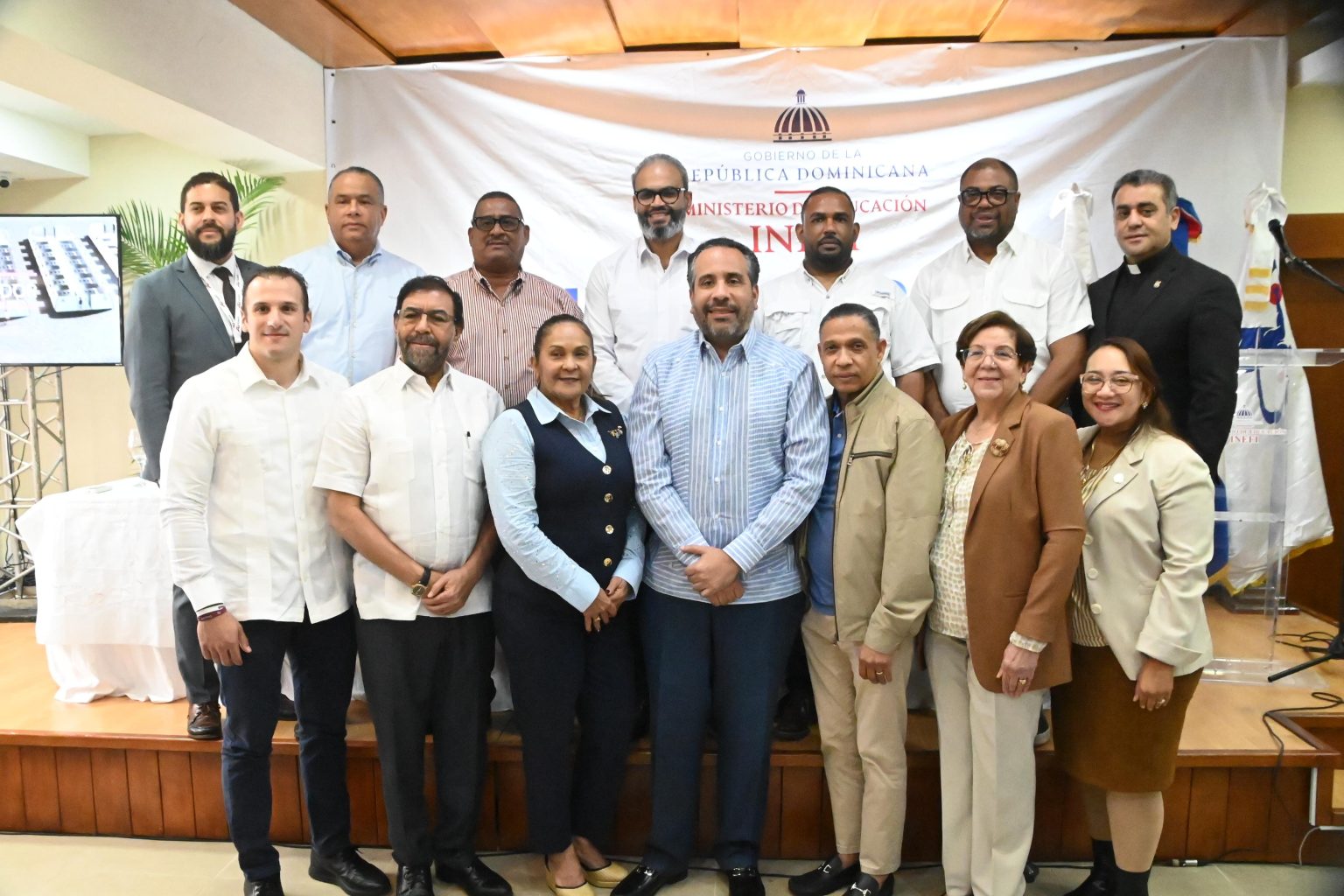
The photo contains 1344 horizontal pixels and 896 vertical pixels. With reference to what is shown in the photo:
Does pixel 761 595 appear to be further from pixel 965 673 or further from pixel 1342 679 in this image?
pixel 1342 679

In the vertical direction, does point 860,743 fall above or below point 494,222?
below

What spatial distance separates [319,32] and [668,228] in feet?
7.11

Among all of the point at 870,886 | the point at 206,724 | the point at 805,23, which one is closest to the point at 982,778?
the point at 870,886

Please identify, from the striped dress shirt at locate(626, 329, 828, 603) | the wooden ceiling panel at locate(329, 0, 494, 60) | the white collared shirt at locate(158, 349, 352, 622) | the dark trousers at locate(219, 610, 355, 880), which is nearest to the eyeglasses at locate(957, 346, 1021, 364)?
the striped dress shirt at locate(626, 329, 828, 603)

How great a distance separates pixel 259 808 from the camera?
2.30 m

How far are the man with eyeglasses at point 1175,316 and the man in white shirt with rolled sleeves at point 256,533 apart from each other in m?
2.51

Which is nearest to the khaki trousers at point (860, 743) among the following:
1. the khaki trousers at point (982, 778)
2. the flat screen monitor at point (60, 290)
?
the khaki trousers at point (982, 778)

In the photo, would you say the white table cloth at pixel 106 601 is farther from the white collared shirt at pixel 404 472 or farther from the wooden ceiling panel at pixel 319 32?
the wooden ceiling panel at pixel 319 32

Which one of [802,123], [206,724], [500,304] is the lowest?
[206,724]

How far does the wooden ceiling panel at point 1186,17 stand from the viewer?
3680mm

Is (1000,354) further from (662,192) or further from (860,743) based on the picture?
(662,192)

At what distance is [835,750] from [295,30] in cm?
381

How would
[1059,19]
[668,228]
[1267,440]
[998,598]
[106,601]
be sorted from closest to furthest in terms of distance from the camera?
[998,598], [668,228], [106,601], [1267,440], [1059,19]

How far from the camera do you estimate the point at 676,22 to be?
3.92 meters
